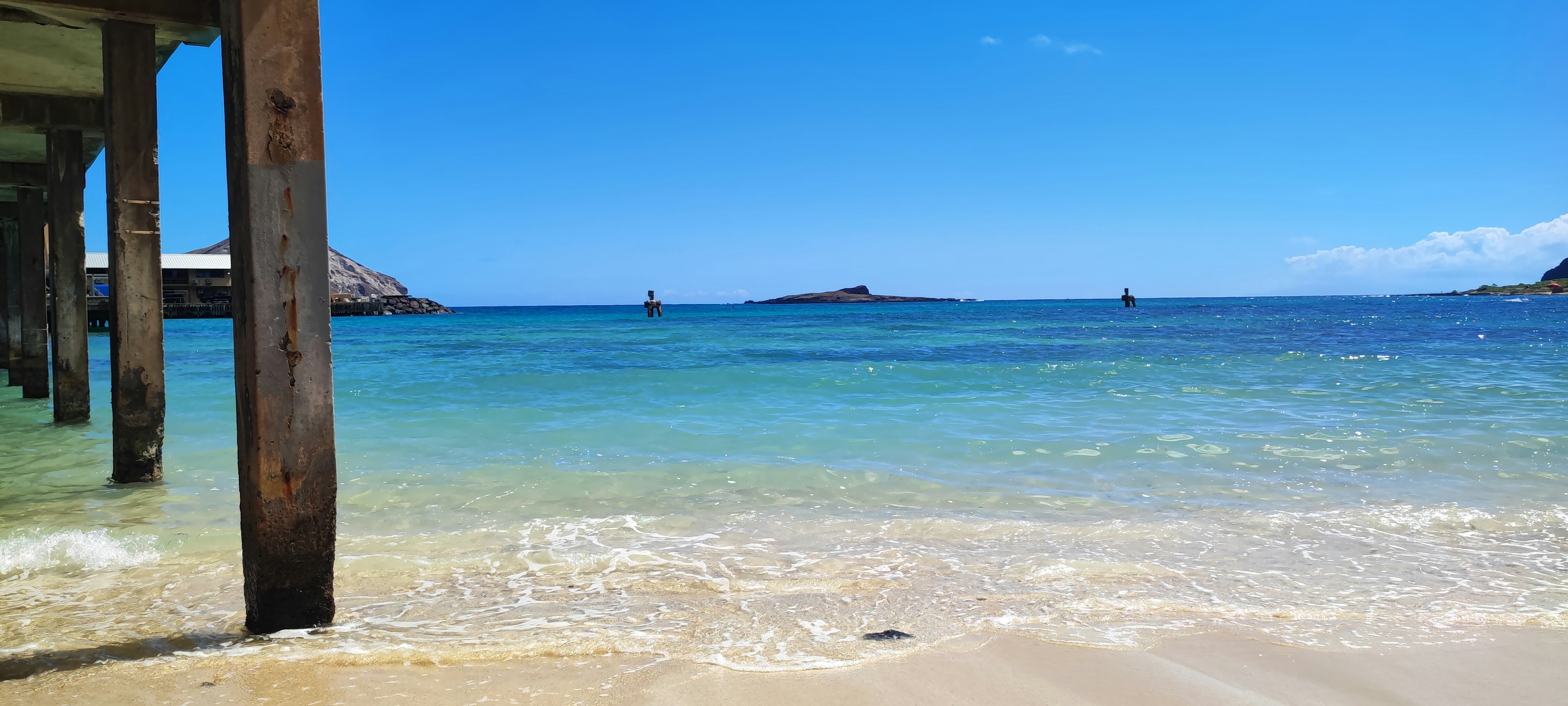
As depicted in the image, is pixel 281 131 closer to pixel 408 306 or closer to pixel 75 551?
pixel 75 551

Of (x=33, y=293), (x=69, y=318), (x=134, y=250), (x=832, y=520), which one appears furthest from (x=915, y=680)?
(x=33, y=293)

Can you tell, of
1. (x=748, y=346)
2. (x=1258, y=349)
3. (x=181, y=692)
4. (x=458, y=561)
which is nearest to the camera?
(x=181, y=692)

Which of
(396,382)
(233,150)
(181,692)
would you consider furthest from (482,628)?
(396,382)

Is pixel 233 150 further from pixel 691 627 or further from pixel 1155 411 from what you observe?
pixel 1155 411

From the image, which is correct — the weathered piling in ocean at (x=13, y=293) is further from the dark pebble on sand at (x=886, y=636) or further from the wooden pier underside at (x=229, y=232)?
the dark pebble on sand at (x=886, y=636)

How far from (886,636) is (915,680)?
434mm

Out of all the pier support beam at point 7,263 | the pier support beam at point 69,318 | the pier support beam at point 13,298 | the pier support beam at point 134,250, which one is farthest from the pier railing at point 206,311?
the pier support beam at point 7,263

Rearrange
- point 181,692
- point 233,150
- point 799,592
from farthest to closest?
point 799,592 < point 233,150 < point 181,692

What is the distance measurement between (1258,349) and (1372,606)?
20.9m

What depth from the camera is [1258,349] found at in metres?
22.1

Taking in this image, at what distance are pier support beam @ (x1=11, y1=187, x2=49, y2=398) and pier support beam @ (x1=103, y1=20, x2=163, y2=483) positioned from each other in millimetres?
7140

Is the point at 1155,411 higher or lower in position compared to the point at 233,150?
lower

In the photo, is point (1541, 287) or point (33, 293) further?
point (1541, 287)

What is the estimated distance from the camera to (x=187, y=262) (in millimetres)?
55062
